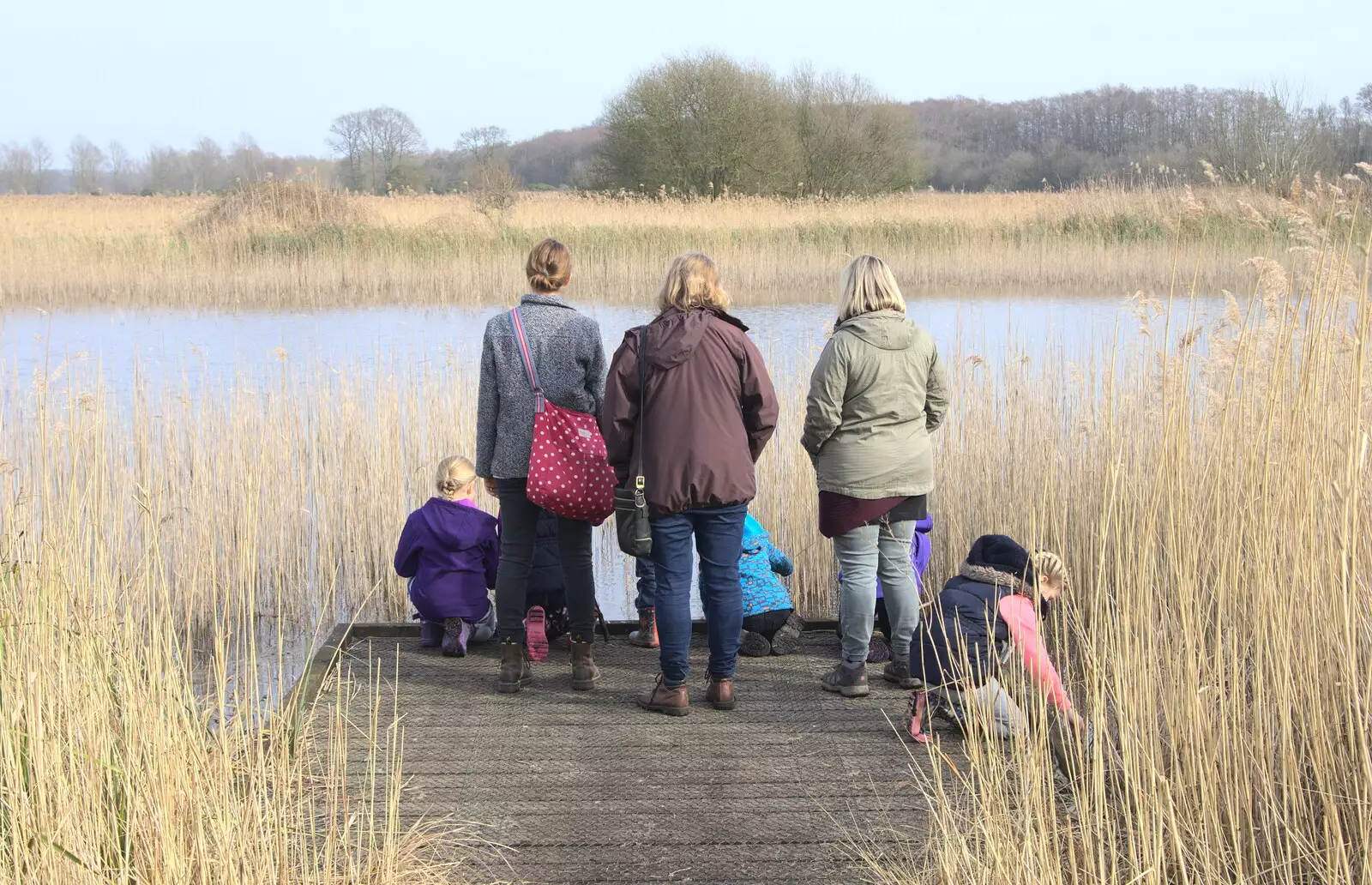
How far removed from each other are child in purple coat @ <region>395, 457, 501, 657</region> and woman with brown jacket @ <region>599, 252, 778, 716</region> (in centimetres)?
82

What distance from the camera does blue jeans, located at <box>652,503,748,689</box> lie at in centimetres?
363

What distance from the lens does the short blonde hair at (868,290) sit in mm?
3732

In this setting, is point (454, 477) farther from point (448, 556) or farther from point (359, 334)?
point (359, 334)

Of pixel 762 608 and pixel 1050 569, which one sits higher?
pixel 1050 569

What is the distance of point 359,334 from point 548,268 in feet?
27.9

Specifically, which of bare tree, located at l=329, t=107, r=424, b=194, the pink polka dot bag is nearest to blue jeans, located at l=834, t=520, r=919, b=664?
the pink polka dot bag

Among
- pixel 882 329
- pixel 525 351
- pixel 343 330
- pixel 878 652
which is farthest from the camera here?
pixel 343 330

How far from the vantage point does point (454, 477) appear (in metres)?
4.38

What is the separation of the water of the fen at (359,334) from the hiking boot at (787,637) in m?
2.67

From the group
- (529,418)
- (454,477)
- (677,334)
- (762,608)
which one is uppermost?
(677,334)

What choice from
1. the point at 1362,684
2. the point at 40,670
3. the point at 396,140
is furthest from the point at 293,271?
the point at 396,140

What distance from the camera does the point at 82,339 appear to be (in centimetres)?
1152

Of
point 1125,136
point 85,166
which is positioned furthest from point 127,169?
point 1125,136

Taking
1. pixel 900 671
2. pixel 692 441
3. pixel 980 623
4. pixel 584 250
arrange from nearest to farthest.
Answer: pixel 980 623 < pixel 692 441 < pixel 900 671 < pixel 584 250
